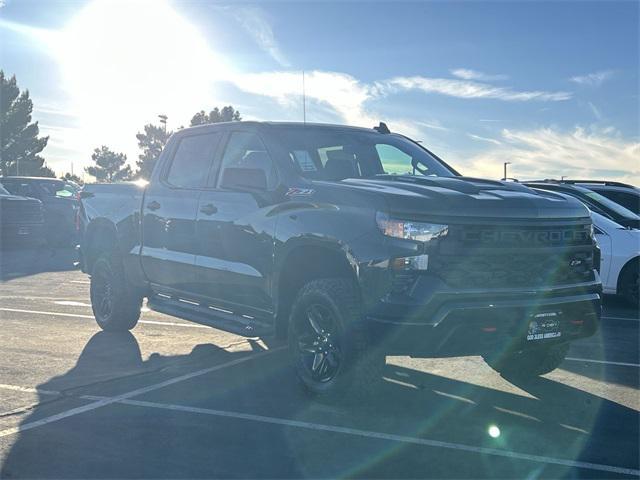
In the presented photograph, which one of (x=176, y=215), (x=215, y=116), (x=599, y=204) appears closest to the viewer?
(x=176, y=215)

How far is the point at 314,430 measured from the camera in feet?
16.1

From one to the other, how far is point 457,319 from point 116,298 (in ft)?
15.3

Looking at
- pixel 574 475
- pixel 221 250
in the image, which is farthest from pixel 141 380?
pixel 574 475

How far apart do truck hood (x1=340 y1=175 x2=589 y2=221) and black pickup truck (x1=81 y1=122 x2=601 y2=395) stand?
0.04 feet

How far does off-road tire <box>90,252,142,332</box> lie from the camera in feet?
27.0

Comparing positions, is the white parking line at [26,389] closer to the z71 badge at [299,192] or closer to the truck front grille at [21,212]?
the z71 badge at [299,192]

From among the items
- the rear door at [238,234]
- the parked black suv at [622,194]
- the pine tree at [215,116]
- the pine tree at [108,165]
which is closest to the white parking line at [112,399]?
the rear door at [238,234]

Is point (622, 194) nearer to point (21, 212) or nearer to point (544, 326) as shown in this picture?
point (544, 326)

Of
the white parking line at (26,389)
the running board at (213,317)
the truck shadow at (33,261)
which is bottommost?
the truck shadow at (33,261)

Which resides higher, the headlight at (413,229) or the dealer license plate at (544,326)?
the headlight at (413,229)

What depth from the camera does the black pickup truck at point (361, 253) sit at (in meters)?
4.89

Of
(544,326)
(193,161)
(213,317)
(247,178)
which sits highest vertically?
(193,161)

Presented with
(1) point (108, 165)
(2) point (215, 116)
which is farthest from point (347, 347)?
(1) point (108, 165)

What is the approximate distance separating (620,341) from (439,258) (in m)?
4.26
